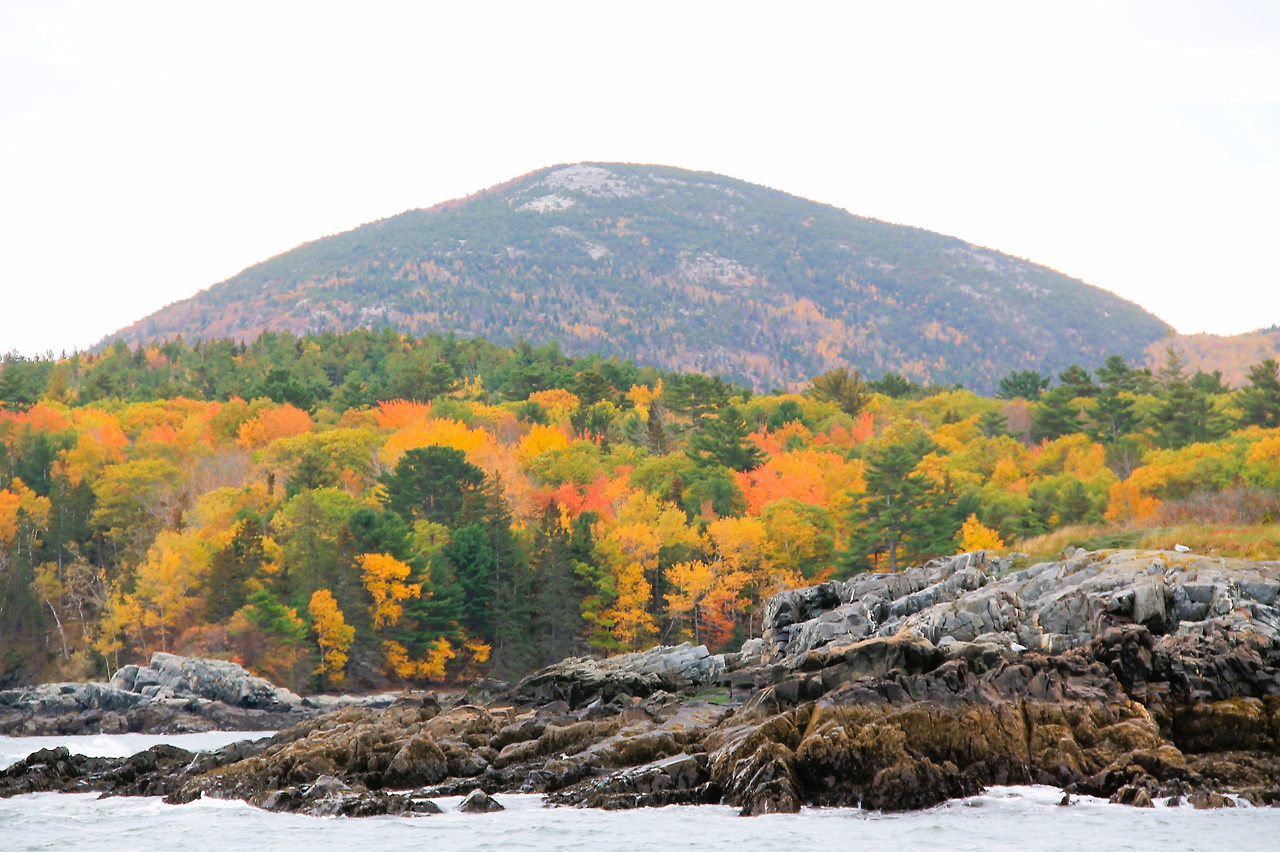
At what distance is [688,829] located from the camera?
76.1 ft

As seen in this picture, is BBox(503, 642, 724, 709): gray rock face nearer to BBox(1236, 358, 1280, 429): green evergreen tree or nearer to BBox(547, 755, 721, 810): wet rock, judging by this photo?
BBox(547, 755, 721, 810): wet rock

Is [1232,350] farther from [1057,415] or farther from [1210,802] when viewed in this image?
[1210,802]

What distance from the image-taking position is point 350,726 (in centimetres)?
Result: 3481

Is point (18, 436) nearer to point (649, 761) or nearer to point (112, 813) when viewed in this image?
point (112, 813)

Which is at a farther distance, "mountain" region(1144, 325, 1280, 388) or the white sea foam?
"mountain" region(1144, 325, 1280, 388)

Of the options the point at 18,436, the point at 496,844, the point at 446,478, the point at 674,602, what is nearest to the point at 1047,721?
the point at 496,844

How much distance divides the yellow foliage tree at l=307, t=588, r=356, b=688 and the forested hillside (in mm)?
125

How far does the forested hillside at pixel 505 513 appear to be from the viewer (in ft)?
218

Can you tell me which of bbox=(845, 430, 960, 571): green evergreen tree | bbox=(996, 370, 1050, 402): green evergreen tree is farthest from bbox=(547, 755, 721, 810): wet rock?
bbox=(996, 370, 1050, 402): green evergreen tree

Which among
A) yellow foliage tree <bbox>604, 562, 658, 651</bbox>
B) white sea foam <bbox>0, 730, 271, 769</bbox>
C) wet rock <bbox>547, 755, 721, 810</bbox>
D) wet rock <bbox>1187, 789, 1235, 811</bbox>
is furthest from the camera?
yellow foliage tree <bbox>604, 562, 658, 651</bbox>

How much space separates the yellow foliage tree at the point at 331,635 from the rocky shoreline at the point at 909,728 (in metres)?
28.0

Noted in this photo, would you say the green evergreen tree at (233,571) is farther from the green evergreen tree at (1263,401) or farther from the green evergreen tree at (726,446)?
the green evergreen tree at (1263,401)

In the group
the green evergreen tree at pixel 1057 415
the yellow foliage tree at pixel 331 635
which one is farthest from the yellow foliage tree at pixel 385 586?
the green evergreen tree at pixel 1057 415

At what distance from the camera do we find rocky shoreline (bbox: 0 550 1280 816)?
25.0 meters
